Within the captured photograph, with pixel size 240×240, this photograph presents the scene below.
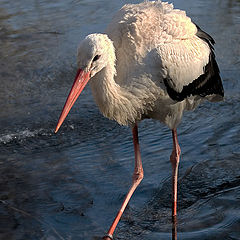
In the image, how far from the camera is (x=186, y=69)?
5.48m

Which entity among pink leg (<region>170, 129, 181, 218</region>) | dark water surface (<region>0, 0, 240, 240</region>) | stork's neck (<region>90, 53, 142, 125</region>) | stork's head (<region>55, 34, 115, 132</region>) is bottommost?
dark water surface (<region>0, 0, 240, 240</region>)

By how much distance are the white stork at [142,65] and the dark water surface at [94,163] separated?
0.24m

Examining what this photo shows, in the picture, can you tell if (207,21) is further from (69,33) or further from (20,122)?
(20,122)

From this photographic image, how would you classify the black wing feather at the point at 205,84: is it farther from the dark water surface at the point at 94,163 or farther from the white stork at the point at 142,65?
the dark water surface at the point at 94,163

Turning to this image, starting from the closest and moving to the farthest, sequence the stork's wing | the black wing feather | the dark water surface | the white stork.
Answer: the white stork < the stork's wing < the dark water surface < the black wing feather

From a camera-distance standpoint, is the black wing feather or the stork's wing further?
the black wing feather

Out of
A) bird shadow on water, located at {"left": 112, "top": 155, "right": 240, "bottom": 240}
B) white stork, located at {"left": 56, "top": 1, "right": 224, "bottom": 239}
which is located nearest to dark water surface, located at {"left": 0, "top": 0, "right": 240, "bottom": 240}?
bird shadow on water, located at {"left": 112, "top": 155, "right": 240, "bottom": 240}

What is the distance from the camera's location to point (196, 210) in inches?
218

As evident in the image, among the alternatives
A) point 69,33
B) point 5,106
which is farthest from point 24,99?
point 69,33

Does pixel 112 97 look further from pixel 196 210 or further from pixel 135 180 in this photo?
pixel 196 210

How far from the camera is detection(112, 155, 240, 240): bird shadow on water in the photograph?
5223 mm

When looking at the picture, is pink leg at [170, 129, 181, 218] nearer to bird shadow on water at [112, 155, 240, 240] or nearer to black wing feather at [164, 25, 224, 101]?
bird shadow on water at [112, 155, 240, 240]

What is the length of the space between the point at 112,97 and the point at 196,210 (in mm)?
1371

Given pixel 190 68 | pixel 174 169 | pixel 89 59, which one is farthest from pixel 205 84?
pixel 89 59
